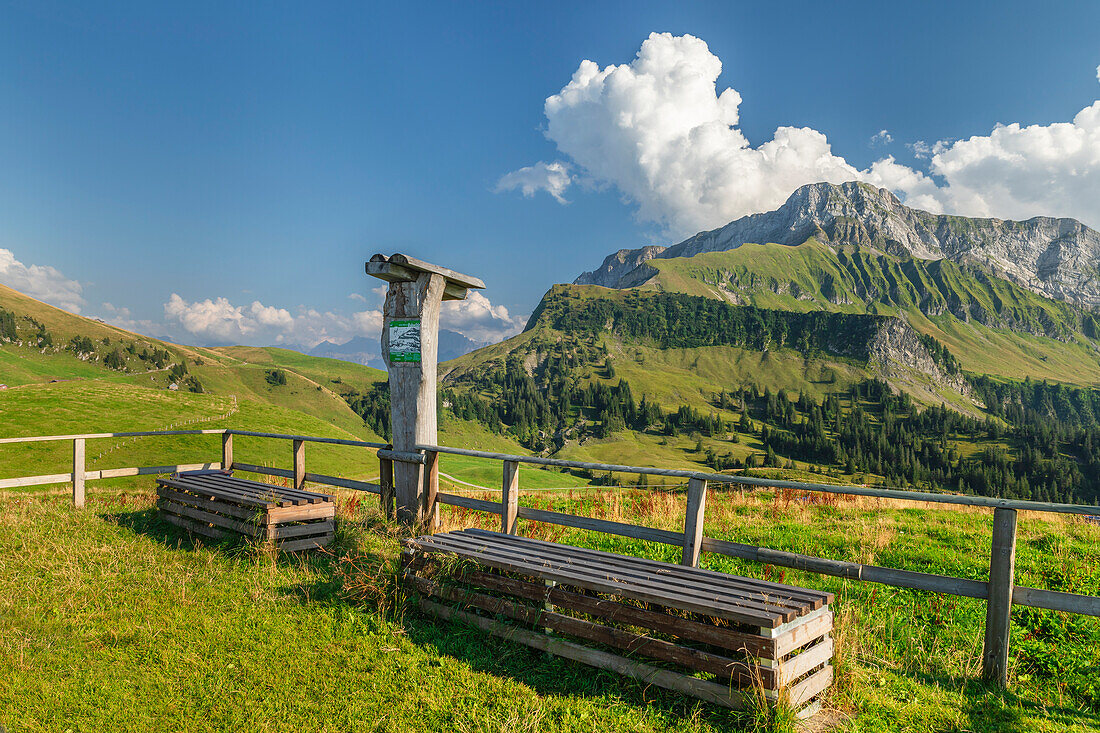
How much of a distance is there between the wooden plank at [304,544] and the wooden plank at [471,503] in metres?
1.60

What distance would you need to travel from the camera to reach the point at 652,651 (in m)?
4.31

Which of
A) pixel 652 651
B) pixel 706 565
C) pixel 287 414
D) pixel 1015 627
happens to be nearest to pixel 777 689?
pixel 652 651

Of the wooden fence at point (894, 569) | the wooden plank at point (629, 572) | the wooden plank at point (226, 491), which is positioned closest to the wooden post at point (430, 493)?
the wooden fence at point (894, 569)

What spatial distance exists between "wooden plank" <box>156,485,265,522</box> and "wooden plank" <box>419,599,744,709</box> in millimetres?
3406

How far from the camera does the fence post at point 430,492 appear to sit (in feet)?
27.8

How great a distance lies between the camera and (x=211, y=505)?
27.1 feet

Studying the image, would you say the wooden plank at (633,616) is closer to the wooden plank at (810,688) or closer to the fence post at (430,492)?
the wooden plank at (810,688)

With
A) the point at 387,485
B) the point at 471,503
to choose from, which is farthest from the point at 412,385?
the point at 471,503

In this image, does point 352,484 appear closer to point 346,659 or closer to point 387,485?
point 387,485

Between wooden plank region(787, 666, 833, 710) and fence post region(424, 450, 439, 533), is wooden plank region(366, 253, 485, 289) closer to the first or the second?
fence post region(424, 450, 439, 533)

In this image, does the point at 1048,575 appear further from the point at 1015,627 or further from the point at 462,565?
the point at 462,565

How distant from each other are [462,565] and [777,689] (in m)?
2.91

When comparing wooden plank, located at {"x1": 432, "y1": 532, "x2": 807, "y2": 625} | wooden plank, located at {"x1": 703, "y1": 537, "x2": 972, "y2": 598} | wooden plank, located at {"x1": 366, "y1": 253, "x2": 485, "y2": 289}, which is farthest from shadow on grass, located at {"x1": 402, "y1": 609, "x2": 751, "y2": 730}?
wooden plank, located at {"x1": 366, "y1": 253, "x2": 485, "y2": 289}

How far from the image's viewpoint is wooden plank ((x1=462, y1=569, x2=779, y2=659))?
3.91 meters
